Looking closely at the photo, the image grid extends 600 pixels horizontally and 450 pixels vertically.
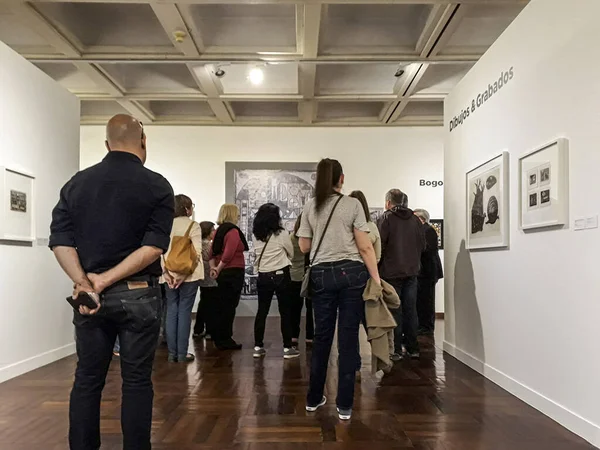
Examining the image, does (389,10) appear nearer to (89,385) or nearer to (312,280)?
(312,280)

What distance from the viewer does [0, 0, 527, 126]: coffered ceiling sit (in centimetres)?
487

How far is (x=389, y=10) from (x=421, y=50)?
2.32 feet

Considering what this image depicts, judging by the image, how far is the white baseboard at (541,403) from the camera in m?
2.56

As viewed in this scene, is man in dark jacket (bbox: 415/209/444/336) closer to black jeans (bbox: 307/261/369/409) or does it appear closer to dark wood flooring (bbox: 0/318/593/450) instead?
dark wood flooring (bbox: 0/318/593/450)

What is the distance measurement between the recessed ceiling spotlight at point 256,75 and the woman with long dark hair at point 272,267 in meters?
2.25

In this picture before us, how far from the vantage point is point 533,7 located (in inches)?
131

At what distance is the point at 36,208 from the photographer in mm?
4484

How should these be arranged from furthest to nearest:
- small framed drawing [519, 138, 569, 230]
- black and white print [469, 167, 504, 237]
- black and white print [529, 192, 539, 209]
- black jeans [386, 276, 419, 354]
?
black jeans [386, 276, 419, 354] < black and white print [469, 167, 504, 237] < black and white print [529, 192, 539, 209] < small framed drawing [519, 138, 569, 230]

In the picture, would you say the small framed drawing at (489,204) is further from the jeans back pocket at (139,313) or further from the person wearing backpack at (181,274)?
the jeans back pocket at (139,313)

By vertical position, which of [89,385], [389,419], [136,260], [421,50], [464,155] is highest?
[421,50]

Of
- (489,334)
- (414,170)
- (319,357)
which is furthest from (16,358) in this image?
(414,170)

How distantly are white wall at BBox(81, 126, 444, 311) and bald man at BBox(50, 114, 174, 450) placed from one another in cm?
661

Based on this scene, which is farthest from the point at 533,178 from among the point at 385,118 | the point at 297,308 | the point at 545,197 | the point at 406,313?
the point at 385,118

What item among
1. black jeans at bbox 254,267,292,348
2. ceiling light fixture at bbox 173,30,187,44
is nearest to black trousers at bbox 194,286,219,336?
black jeans at bbox 254,267,292,348
